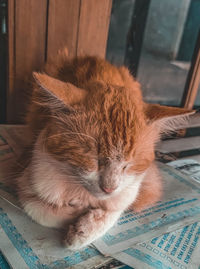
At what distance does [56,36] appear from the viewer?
140 cm

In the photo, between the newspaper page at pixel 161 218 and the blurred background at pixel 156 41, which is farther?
the blurred background at pixel 156 41

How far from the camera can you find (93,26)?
1.45 meters

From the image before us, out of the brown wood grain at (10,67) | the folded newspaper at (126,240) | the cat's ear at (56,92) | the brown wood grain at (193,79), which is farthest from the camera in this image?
the brown wood grain at (193,79)

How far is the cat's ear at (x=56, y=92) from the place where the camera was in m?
0.66

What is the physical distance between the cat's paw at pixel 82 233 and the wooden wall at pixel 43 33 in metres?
0.78

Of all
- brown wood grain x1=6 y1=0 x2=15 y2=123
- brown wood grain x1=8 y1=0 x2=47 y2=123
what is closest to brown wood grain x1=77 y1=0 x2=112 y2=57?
brown wood grain x1=8 y1=0 x2=47 y2=123

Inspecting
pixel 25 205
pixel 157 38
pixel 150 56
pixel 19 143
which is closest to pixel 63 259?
pixel 25 205

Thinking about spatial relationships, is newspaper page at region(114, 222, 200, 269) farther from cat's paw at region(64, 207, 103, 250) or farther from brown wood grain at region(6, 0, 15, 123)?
brown wood grain at region(6, 0, 15, 123)

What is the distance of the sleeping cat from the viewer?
2.35 ft

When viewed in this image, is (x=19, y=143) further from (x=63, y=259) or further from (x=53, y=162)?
(x=63, y=259)

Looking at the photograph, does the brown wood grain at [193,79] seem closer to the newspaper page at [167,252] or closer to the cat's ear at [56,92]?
the newspaper page at [167,252]

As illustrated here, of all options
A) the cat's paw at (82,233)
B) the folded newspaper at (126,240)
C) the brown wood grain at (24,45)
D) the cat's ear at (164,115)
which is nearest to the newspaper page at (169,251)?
the folded newspaper at (126,240)

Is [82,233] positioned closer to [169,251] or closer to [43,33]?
[169,251]

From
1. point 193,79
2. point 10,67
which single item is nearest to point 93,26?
point 10,67
